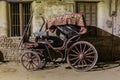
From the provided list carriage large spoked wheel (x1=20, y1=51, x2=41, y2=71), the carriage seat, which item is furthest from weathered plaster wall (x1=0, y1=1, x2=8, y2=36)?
the carriage seat

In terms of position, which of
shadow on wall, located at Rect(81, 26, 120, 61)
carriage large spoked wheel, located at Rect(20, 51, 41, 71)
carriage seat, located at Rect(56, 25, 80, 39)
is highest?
carriage seat, located at Rect(56, 25, 80, 39)

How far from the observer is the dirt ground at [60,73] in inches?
356

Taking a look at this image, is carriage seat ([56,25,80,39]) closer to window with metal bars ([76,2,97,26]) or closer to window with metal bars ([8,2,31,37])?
window with metal bars ([76,2,97,26])

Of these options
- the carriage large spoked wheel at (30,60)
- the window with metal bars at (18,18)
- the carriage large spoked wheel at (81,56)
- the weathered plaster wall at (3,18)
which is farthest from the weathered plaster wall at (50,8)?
the carriage large spoked wheel at (81,56)

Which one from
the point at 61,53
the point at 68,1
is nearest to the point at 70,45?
the point at 61,53

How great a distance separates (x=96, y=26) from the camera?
Result: 11078 mm

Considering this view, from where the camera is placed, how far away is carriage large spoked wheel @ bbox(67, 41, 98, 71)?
31.7 ft

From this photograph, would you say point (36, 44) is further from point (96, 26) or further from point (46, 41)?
point (96, 26)

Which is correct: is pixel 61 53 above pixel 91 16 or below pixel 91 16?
below

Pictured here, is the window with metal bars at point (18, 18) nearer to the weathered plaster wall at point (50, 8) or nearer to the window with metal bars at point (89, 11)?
A: the weathered plaster wall at point (50, 8)

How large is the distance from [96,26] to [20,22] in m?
2.58

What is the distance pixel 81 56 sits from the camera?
9805 mm

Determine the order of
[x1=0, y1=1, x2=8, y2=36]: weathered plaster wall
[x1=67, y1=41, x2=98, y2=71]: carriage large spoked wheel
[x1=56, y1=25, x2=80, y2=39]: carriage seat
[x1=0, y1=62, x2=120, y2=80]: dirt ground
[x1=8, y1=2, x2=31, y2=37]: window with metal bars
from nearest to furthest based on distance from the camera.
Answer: [x1=0, y1=62, x2=120, y2=80]: dirt ground → [x1=67, y1=41, x2=98, y2=71]: carriage large spoked wheel → [x1=56, y1=25, x2=80, y2=39]: carriage seat → [x1=0, y1=1, x2=8, y2=36]: weathered plaster wall → [x1=8, y1=2, x2=31, y2=37]: window with metal bars

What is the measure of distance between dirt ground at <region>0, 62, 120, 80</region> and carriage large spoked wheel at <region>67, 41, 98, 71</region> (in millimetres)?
218
